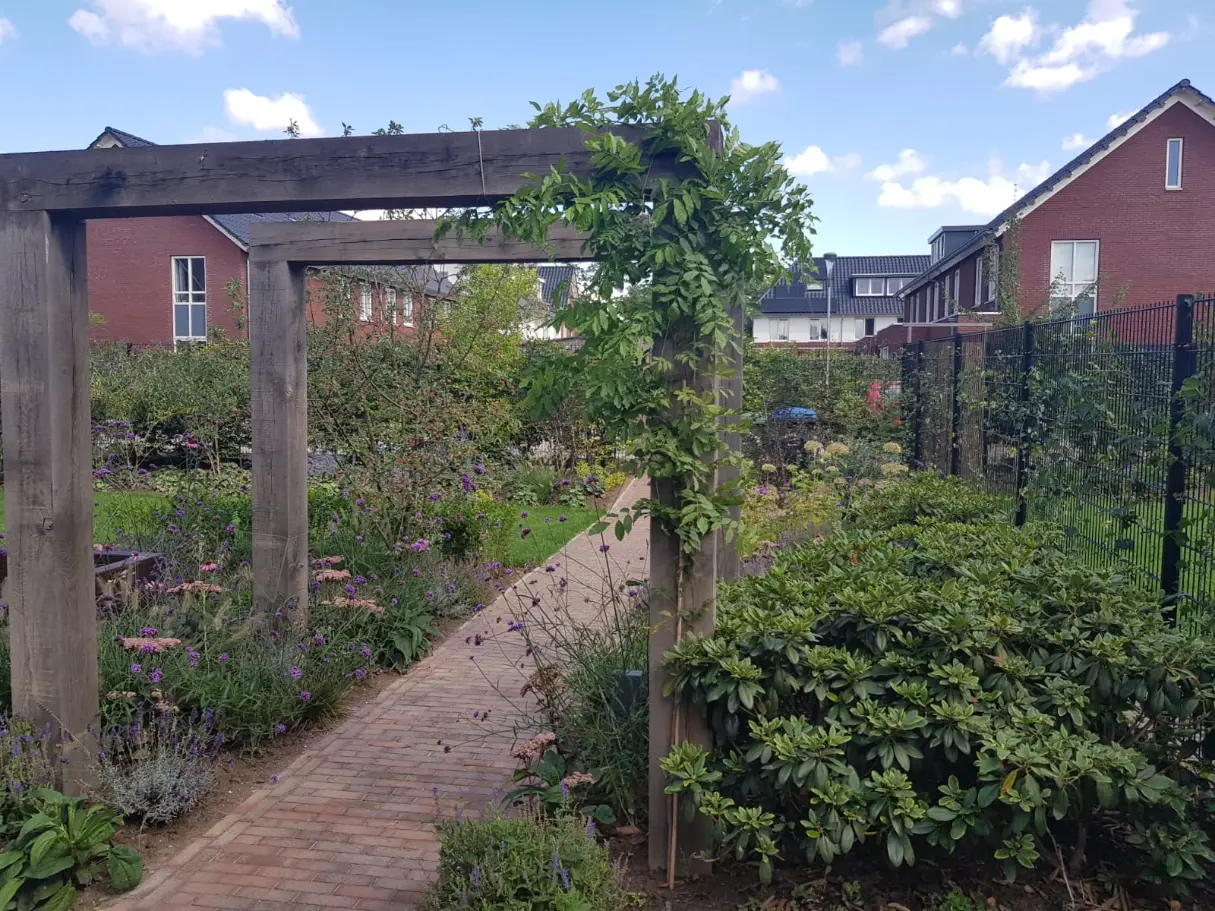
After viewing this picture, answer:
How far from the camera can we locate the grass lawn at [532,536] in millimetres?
9102

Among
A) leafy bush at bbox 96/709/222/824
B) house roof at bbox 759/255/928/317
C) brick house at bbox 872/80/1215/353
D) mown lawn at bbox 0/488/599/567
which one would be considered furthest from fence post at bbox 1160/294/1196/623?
house roof at bbox 759/255/928/317

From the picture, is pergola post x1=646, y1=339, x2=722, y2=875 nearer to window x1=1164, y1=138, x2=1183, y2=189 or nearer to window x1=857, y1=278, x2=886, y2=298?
window x1=1164, y1=138, x2=1183, y2=189

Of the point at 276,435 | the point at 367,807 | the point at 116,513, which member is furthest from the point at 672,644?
the point at 116,513

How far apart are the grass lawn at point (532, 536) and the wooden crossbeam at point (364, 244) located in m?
2.17

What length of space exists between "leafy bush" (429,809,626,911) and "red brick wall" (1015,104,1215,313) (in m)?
27.6

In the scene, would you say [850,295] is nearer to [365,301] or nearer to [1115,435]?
[365,301]

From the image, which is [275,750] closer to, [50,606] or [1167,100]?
[50,606]

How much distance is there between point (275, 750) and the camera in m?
5.05

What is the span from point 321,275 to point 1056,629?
7.38 metres

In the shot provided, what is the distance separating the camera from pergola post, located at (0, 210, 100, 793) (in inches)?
158

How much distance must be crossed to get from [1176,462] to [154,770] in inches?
175

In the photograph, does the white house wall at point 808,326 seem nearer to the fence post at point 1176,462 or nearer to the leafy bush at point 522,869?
the fence post at point 1176,462

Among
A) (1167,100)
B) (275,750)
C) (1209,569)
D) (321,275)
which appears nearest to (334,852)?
(275,750)

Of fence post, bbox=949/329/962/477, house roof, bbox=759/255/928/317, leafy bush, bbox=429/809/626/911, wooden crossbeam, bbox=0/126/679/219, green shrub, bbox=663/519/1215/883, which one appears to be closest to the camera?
leafy bush, bbox=429/809/626/911
